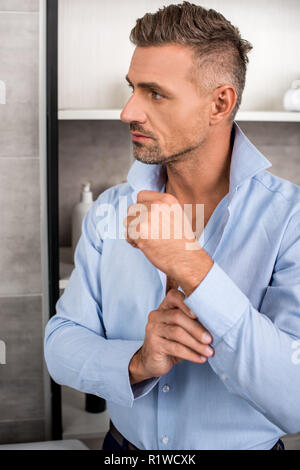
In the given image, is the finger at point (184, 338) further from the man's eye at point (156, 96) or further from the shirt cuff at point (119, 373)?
the man's eye at point (156, 96)

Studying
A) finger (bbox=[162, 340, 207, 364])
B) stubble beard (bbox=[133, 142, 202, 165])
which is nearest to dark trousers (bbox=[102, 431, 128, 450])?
finger (bbox=[162, 340, 207, 364])

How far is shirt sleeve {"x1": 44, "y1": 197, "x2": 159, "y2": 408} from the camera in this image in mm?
828

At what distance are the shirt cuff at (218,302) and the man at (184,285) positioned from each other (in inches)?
0.5

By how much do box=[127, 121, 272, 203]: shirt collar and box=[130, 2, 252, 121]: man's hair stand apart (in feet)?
0.35

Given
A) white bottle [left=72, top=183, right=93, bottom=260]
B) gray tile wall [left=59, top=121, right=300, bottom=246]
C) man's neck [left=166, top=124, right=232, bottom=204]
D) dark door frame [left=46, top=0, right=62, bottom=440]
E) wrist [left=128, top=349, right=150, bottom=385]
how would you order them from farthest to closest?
gray tile wall [left=59, top=121, right=300, bottom=246], white bottle [left=72, top=183, right=93, bottom=260], dark door frame [left=46, top=0, right=62, bottom=440], man's neck [left=166, top=124, right=232, bottom=204], wrist [left=128, top=349, right=150, bottom=385]

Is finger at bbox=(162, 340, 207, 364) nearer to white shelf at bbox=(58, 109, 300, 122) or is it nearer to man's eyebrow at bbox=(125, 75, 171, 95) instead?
man's eyebrow at bbox=(125, 75, 171, 95)

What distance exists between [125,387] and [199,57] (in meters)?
0.59

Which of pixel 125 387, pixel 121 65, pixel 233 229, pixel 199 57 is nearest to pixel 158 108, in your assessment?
pixel 199 57

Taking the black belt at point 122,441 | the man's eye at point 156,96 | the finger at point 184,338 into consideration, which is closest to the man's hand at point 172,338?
the finger at point 184,338

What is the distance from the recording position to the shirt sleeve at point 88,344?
83 cm

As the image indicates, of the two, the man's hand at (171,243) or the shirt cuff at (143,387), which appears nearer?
the man's hand at (171,243)

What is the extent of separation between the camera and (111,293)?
3.01ft

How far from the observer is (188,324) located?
27.6 inches

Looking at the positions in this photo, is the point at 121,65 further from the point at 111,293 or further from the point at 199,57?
the point at 111,293
